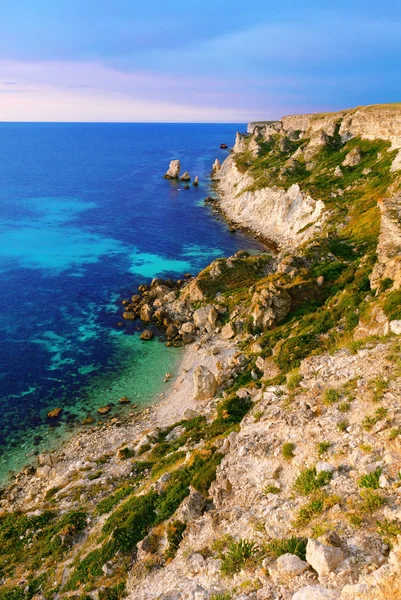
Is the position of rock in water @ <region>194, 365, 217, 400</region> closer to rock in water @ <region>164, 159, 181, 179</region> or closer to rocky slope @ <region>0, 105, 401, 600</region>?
rocky slope @ <region>0, 105, 401, 600</region>

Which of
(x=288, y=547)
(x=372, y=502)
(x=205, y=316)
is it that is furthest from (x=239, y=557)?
(x=205, y=316)

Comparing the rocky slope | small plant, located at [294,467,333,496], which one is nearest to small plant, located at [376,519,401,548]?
the rocky slope

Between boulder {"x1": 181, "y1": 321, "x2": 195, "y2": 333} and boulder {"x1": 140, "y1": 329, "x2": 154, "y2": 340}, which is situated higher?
boulder {"x1": 181, "y1": 321, "x2": 195, "y2": 333}

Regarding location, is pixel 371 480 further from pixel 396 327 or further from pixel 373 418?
pixel 396 327

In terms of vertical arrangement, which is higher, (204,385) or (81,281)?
(81,281)

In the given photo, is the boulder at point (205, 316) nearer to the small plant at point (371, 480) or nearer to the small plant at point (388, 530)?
the small plant at point (371, 480)
